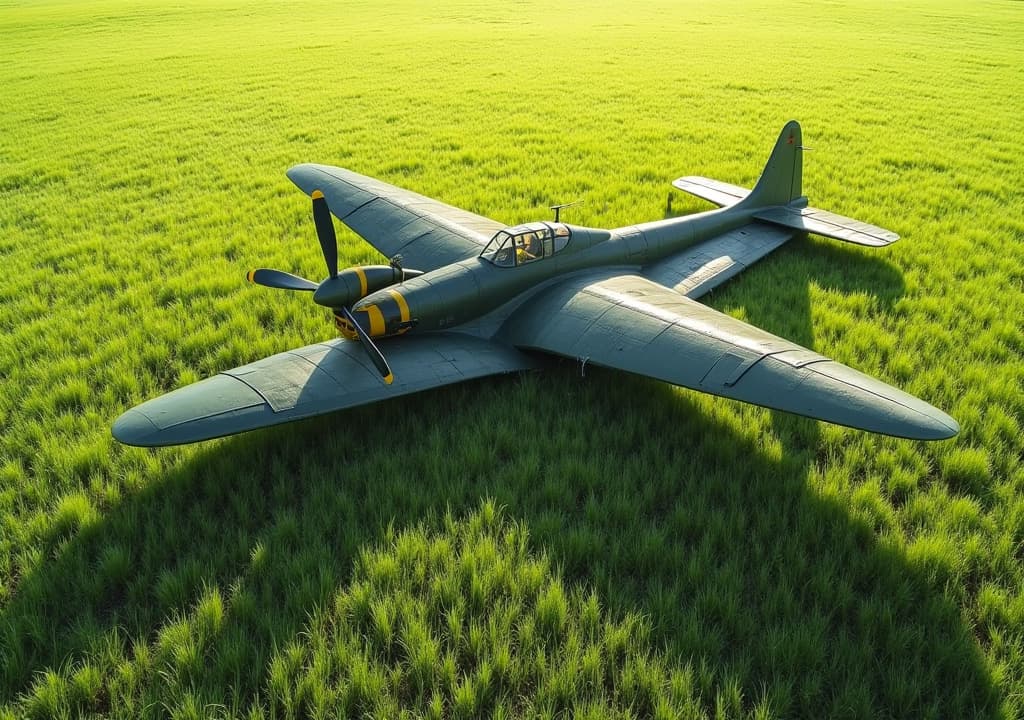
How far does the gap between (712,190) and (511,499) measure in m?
8.97

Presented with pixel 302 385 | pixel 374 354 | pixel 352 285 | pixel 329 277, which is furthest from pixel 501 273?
pixel 302 385

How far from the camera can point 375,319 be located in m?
7.09

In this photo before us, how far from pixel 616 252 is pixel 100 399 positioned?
6.92 m

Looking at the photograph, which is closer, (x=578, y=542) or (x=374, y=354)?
(x=578, y=542)

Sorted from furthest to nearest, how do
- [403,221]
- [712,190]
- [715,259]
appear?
[712,190]
[403,221]
[715,259]

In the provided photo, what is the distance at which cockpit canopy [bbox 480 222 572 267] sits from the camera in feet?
26.8

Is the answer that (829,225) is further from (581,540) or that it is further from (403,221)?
(581,540)

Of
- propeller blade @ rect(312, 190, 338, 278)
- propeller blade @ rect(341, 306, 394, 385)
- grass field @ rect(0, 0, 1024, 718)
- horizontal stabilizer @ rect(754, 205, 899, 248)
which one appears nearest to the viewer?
grass field @ rect(0, 0, 1024, 718)

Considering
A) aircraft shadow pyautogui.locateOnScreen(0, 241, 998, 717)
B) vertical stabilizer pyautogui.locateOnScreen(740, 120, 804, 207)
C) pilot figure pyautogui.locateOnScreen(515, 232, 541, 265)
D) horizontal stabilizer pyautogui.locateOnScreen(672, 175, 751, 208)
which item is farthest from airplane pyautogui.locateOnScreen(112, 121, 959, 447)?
horizontal stabilizer pyautogui.locateOnScreen(672, 175, 751, 208)

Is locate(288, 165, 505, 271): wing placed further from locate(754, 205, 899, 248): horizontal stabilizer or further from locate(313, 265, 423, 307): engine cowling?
locate(754, 205, 899, 248): horizontal stabilizer

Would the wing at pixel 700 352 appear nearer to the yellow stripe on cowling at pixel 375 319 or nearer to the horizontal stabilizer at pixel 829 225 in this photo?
the yellow stripe on cowling at pixel 375 319

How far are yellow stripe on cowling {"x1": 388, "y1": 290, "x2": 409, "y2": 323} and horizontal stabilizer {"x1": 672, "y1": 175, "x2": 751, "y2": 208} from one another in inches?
274

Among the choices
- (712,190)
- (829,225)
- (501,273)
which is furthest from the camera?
(712,190)

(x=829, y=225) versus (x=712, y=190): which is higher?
(x=712, y=190)
